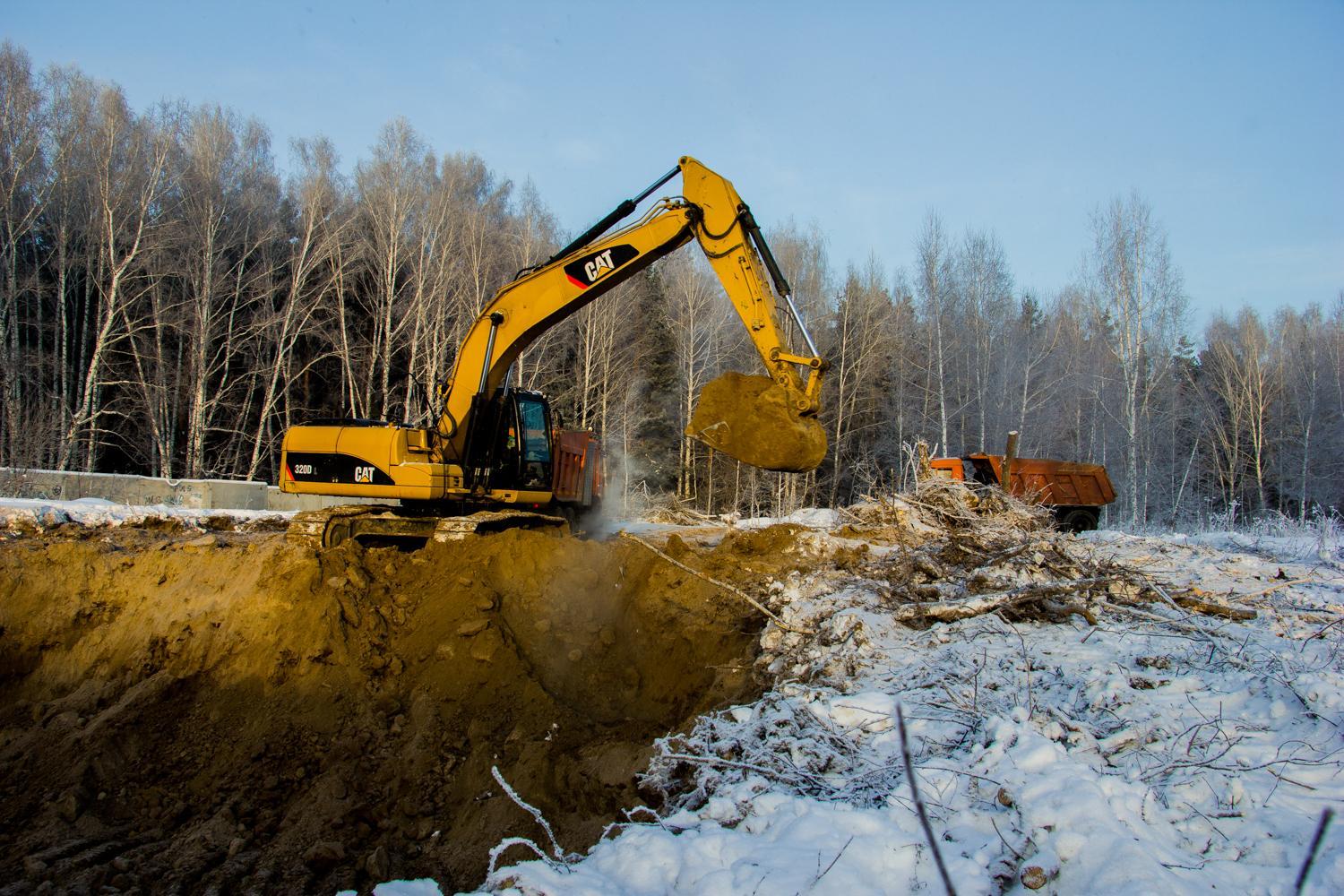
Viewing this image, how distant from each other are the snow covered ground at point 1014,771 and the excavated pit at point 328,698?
0.78m

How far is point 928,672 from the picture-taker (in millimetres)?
4590

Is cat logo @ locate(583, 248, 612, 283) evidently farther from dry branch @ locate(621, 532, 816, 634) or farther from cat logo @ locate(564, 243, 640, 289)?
dry branch @ locate(621, 532, 816, 634)

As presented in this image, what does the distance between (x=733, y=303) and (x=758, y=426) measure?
1663mm

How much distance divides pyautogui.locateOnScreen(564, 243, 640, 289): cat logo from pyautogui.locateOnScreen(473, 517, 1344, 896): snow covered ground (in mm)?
4693

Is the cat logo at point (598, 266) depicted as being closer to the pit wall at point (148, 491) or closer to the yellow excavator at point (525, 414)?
the yellow excavator at point (525, 414)

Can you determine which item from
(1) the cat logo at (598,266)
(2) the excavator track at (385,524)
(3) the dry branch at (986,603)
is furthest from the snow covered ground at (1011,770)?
(1) the cat logo at (598,266)

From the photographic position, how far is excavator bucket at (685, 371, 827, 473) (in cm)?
661

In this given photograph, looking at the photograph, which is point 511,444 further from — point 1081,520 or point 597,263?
point 1081,520

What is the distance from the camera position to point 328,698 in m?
5.54

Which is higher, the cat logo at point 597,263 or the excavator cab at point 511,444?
the cat logo at point 597,263

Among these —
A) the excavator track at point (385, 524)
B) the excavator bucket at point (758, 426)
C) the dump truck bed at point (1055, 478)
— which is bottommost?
the excavator track at point (385, 524)

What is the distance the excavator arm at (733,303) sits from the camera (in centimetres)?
675

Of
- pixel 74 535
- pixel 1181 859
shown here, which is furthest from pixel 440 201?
pixel 1181 859

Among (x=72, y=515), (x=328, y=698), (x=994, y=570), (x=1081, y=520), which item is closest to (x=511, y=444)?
(x=328, y=698)
